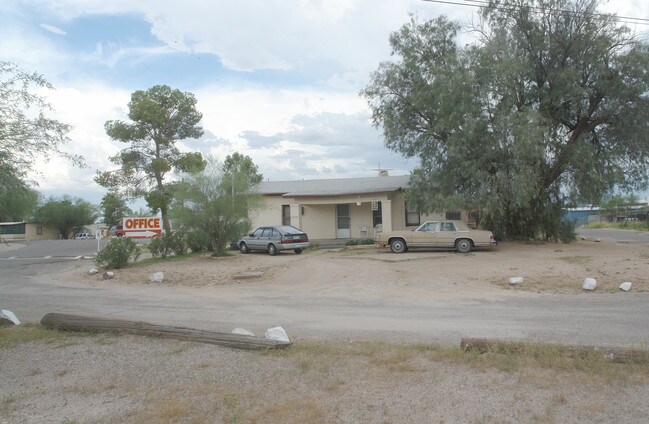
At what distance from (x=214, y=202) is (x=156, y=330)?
1396 cm

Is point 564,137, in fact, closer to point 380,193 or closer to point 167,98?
point 380,193

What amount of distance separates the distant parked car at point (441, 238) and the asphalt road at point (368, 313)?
871 centimetres

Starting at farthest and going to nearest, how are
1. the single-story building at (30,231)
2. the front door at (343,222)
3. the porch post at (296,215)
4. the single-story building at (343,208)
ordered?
the single-story building at (30,231) < the front door at (343,222) < the porch post at (296,215) < the single-story building at (343,208)

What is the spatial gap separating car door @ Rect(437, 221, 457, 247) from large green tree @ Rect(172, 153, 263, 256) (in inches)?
324

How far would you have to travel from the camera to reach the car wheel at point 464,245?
21172 millimetres

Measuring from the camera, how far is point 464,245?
69.8 feet

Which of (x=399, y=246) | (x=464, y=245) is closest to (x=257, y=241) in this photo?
(x=399, y=246)

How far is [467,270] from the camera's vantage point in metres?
16.2

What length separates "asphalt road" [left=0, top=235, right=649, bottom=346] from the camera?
309 inches

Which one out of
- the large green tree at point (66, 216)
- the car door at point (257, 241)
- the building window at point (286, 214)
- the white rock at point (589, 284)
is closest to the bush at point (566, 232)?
the white rock at point (589, 284)

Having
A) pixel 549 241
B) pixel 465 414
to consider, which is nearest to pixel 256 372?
pixel 465 414

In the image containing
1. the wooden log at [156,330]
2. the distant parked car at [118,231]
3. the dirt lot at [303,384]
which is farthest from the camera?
the distant parked car at [118,231]

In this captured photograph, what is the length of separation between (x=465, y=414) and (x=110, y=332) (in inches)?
222

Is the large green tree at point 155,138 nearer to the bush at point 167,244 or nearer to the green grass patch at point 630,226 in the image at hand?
the bush at point 167,244
